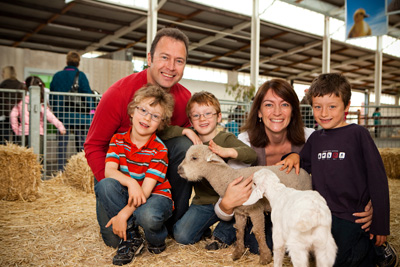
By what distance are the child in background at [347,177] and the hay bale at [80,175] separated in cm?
349

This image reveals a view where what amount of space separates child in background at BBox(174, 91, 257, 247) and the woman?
142 mm

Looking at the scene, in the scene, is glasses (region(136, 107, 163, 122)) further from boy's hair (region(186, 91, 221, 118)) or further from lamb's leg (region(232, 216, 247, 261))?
lamb's leg (region(232, 216, 247, 261))

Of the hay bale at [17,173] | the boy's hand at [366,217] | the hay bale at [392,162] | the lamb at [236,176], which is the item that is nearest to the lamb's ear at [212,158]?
the lamb at [236,176]

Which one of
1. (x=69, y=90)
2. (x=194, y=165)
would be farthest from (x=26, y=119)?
(x=194, y=165)

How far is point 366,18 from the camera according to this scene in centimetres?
978

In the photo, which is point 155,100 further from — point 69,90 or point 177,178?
point 69,90

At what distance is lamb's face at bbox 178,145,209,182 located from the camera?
7.61ft

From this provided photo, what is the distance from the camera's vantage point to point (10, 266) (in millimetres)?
2111

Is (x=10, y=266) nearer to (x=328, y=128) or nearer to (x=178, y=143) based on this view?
(x=178, y=143)

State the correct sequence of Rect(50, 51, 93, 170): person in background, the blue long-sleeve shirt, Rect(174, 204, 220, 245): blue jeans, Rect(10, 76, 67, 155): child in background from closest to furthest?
the blue long-sleeve shirt
Rect(174, 204, 220, 245): blue jeans
Rect(10, 76, 67, 155): child in background
Rect(50, 51, 93, 170): person in background

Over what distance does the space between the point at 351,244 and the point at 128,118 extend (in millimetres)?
1785

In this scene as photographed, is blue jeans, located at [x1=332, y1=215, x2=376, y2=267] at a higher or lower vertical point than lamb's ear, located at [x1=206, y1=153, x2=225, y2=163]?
lower

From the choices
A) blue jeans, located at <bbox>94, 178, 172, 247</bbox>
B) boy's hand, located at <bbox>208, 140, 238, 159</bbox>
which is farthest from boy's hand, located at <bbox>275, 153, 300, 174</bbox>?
blue jeans, located at <bbox>94, 178, 172, 247</bbox>

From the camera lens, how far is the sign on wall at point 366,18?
31.2 feet
